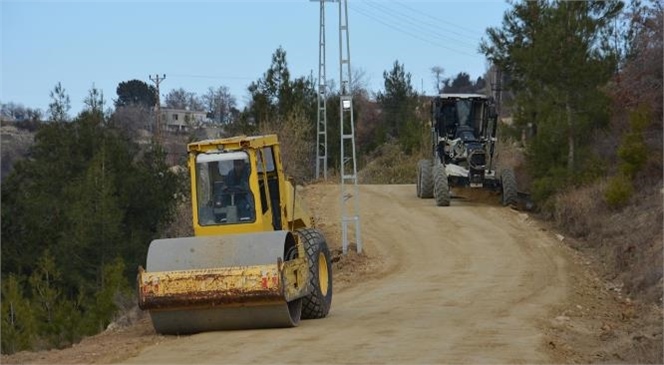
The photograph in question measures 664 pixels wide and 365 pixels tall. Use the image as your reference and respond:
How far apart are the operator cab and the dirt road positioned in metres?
1.90

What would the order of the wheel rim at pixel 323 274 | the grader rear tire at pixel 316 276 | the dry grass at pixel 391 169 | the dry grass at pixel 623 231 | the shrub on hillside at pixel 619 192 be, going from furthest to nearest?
the dry grass at pixel 391 169 < the shrub on hillside at pixel 619 192 < the dry grass at pixel 623 231 < the wheel rim at pixel 323 274 < the grader rear tire at pixel 316 276

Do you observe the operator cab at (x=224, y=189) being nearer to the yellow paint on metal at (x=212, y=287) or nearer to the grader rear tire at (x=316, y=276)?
the grader rear tire at (x=316, y=276)

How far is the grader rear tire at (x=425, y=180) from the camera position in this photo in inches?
1371

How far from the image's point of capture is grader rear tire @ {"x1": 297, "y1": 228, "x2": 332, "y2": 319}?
1573 centimetres

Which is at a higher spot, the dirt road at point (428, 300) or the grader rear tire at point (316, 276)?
the grader rear tire at point (316, 276)

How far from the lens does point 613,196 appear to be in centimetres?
2767

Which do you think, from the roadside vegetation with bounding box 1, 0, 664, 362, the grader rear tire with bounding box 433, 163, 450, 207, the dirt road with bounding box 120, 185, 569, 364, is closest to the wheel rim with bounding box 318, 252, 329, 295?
the dirt road with bounding box 120, 185, 569, 364

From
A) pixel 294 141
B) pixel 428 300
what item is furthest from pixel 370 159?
pixel 428 300

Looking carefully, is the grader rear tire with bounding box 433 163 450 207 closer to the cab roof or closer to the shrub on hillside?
the shrub on hillside

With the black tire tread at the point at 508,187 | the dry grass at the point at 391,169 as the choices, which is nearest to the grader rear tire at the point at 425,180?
the black tire tread at the point at 508,187

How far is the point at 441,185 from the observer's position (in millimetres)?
32500

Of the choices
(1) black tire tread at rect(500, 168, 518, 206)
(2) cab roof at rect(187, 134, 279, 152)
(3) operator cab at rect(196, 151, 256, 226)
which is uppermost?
(2) cab roof at rect(187, 134, 279, 152)

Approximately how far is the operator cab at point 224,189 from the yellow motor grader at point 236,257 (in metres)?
0.01

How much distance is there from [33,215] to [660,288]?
40460 millimetres
